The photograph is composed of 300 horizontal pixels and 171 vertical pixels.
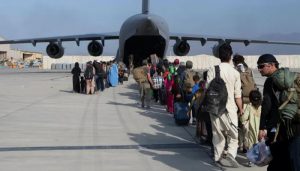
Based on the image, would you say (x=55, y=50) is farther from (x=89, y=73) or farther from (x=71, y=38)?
(x=89, y=73)

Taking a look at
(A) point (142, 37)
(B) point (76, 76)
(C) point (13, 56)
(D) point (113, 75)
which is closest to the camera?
(B) point (76, 76)

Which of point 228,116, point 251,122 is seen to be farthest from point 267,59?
point 251,122

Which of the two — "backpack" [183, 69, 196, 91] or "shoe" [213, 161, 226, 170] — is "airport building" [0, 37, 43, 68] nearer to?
"backpack" [183, 69, 196, 91]

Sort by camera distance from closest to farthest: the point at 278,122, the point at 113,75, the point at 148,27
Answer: the point at 278,122, the point at 113,75, the point at 148,27

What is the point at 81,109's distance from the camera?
13.1 meters

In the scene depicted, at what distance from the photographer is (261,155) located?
4.86 metres

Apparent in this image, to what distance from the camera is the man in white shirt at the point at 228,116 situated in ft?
20.7

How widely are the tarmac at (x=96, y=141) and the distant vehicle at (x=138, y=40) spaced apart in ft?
35.5

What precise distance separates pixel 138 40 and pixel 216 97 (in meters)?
20.2

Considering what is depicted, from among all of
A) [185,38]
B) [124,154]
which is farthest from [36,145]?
[185,38]

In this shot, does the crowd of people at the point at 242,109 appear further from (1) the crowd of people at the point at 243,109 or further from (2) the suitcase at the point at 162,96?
(2) the suitcase at the point at 162,96

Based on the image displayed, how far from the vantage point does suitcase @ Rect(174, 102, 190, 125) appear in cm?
992

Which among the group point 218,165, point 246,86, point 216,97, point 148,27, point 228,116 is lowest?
point 218,165

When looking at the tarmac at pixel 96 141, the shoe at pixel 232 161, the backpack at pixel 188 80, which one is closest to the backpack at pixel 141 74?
the tarmac at pixel 96 141
